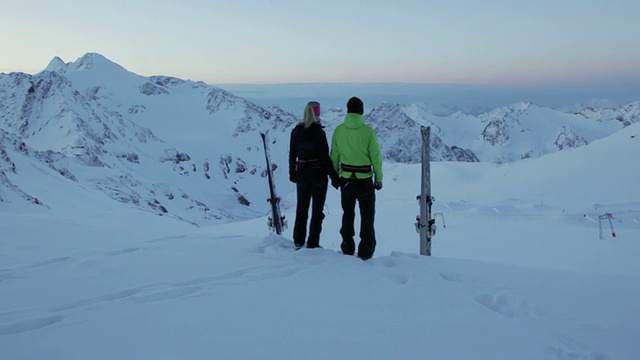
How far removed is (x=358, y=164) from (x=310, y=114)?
1.16m

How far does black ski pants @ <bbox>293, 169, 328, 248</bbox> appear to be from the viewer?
8.39 m

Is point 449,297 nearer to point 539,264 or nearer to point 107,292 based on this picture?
point 107,292

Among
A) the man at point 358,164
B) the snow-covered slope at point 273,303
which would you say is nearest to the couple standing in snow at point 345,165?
the man at point 358,164

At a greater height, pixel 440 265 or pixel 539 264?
pixel 440 265

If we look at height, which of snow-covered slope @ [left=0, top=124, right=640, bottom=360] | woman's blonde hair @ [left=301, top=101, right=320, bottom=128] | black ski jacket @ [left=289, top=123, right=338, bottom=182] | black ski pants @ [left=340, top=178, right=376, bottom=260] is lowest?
snow-covered slope @ [left=0, top=124, right=640, bottom=360]

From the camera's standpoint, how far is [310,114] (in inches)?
319

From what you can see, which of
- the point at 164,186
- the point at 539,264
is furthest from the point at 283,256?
the point at 164,186

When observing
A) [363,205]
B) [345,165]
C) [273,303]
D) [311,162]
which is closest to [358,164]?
[345,165]

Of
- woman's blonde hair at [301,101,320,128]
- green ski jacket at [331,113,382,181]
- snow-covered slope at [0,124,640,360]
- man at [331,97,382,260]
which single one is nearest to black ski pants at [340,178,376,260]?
man at [331,97,382,260]

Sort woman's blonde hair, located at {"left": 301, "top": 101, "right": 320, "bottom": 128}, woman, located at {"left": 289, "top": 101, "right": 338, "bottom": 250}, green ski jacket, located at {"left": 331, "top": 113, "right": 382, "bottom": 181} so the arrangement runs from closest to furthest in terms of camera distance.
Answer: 1. green ski jacket, located at {"left": 331, "top": 113, "right": 382, "bottom": 181}
2. woman's blonde hair, located at {"left": 301, "top": 101, "right": 320, "bottom": 128}
3. woman, located at {"left": 289, "top": 101, "right": 338, "bottom": 250}

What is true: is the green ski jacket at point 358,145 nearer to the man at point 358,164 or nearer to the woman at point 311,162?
the man at point 358,164

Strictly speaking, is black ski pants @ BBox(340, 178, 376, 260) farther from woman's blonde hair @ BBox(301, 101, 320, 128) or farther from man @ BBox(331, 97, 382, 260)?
woman's blonde hair @ BBox(301, 101, 320, 128)

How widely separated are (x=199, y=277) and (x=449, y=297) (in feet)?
11.3

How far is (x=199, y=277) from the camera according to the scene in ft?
22.2
